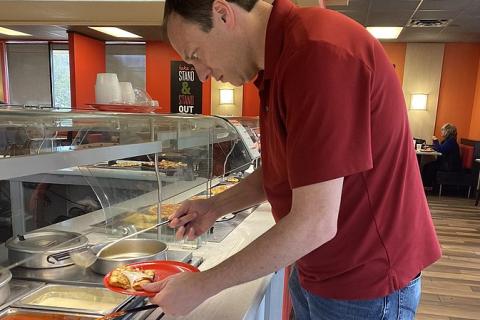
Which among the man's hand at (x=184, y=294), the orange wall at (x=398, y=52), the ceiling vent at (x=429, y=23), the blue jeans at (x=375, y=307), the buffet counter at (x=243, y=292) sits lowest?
the buffet counter at (x=243, y=292)

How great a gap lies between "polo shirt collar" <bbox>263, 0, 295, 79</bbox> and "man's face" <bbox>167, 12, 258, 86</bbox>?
3.2 inches

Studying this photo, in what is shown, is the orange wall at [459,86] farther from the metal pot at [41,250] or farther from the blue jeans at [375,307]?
the metal pot at [41,250]

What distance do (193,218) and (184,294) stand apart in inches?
17.7

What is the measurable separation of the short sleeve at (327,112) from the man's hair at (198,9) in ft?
0.68

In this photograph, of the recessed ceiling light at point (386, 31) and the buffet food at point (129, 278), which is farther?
the recessed ceiling light at point (386, 31)

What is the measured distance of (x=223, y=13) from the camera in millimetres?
826

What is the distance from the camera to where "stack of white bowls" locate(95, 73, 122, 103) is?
1849mm

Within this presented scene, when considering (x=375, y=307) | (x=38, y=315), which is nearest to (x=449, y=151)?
(x=375, y=307)

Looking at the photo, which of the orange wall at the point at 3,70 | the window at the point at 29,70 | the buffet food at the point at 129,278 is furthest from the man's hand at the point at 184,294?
the orange wall at the point at 3,70

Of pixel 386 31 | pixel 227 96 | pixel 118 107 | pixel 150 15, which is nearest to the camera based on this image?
pixel 118 107

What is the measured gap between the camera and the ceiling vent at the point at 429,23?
258 inches

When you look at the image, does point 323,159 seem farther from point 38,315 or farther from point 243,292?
point 38,315

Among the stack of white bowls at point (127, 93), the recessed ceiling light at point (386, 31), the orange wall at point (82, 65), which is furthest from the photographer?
the orange wall at point (82, 65)

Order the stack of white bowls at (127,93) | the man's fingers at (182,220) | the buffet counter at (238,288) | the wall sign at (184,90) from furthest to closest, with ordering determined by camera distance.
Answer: the wall sign at (184,90) < the stack of white bowls at (127,93) < the man's fingers at (182,220) < the buffet counter at (238,288)
